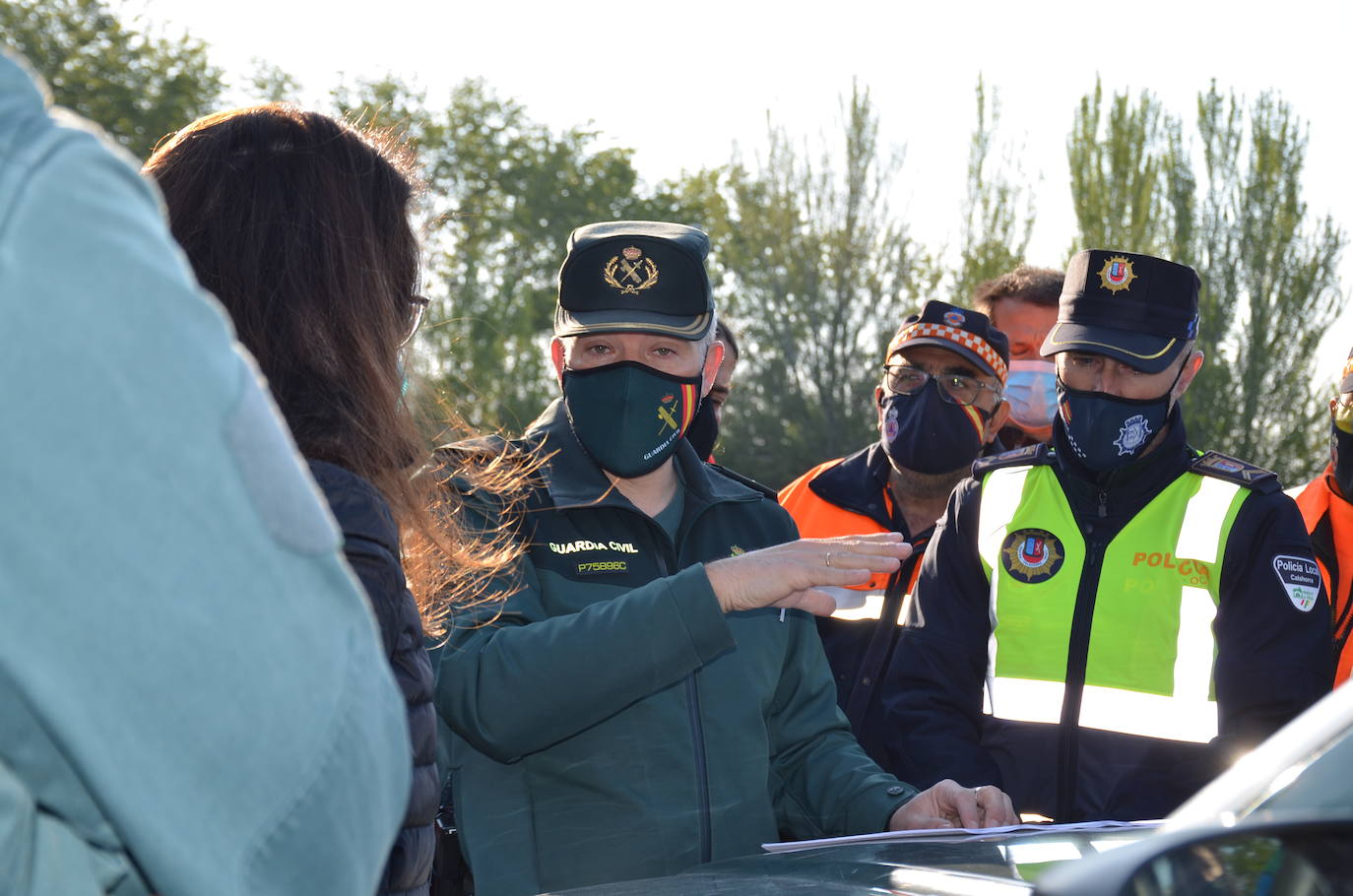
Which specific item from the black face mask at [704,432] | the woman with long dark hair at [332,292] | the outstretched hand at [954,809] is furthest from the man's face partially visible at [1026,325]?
the woman with long dark hair at [332,292]

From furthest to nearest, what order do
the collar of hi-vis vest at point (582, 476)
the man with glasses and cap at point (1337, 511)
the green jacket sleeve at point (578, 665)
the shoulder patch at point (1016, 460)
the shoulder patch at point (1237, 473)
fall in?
the man with glasses and cap at point (1337, 511) → the shoulder patch at point (1016, 460) → the shoulder patch at point (1237, 473) → the collar of hi-vis vest at point (582, 476) → the green jacket sleeve at point (578, 665)

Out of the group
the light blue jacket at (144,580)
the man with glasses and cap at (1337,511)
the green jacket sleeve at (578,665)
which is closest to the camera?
the light blue jacket at (144,580)

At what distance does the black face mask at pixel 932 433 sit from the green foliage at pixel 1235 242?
25.7m

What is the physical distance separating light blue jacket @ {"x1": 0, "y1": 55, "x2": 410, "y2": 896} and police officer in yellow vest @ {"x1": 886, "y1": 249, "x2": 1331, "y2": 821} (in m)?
2.66

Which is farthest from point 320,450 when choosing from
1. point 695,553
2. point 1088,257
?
point 1088,257

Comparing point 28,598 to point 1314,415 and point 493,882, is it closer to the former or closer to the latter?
point 493,882

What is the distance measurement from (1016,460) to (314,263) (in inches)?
102

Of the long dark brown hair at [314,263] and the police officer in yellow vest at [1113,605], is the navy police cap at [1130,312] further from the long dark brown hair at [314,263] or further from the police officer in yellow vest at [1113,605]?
the long dark brown hair at [314,263]

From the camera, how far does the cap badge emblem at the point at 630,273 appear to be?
3.21 metres

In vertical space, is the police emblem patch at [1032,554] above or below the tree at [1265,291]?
above

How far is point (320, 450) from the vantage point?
1.63 meters

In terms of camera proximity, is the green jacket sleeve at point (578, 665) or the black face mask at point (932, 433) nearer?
the green jacket sleeve at point (578, 665)

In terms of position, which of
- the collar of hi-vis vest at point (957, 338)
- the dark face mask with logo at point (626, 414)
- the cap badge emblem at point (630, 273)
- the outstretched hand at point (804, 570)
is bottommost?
the collar of hi-vis vest at point (957, 338)

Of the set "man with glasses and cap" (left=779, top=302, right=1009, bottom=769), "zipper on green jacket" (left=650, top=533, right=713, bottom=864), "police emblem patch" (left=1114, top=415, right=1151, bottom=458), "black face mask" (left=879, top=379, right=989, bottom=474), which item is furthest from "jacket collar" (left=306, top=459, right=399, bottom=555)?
"black face mask" (left=879, top=379, right=989, bottom=474)
